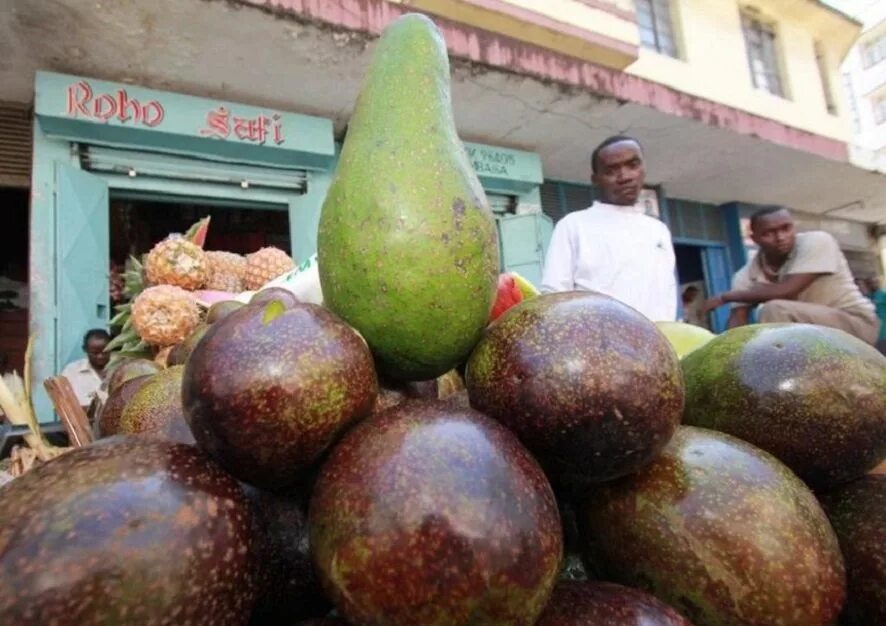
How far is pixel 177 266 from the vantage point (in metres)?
2.72

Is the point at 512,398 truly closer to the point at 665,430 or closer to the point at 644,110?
the point at 665,430

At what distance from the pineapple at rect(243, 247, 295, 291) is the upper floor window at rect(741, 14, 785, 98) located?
11272mm

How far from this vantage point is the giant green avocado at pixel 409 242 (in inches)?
33.3

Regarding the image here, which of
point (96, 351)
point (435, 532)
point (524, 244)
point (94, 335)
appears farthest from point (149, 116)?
point (435, 532)

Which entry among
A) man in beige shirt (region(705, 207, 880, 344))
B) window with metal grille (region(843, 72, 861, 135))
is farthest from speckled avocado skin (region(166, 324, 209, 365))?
window with metal grille (region(843, 72, 861, 135))

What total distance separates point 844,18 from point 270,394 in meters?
15.7

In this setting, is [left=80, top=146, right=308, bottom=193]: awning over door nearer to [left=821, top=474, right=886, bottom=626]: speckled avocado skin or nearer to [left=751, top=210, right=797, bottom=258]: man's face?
[left=751, top=210, right=797, bottom=258]: man's face

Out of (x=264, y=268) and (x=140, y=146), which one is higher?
(x=140, y=146)

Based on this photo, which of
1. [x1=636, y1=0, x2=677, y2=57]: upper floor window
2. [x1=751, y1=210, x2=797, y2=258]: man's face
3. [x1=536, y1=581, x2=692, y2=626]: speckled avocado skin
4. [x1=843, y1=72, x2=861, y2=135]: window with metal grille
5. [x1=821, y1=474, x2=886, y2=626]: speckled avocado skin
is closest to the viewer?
[x1=536, y1=581, x2=692, y2=626]: speckled avocado skin

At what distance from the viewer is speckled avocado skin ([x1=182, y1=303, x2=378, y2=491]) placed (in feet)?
2.25

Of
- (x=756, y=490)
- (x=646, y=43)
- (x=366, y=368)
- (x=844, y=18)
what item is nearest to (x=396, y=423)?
(x=366, y=368)

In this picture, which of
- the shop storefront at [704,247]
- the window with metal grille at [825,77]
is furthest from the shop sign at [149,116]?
the window with metal grille at [825,77]

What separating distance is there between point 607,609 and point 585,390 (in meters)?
0.25

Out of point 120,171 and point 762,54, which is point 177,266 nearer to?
point 120,171
